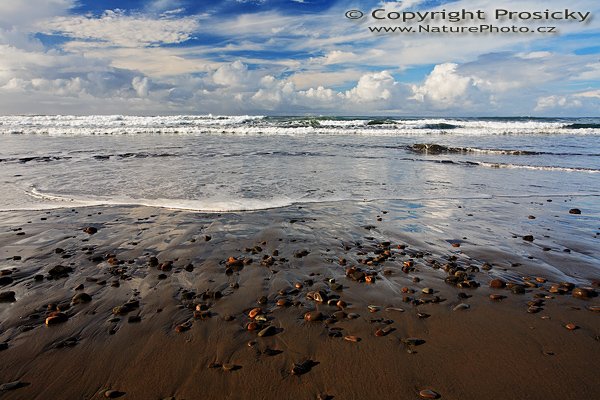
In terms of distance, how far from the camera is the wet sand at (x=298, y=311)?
311 centimetres

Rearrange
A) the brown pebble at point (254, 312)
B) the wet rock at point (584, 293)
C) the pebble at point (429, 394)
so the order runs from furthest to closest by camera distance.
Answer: the wet rock at point (584, 293), the brown pebble at point (254, 312), the pebble at point (429, 394)

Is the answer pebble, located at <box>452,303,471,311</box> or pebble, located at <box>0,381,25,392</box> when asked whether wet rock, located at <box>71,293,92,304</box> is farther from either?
pebble, located at <box>452,303,471,311</box>

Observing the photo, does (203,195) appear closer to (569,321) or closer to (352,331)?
(352,331)

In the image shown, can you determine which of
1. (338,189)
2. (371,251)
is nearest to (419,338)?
(371,251)

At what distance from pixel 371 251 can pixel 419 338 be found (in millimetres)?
2362

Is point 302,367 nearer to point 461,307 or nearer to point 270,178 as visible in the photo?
point 461,307

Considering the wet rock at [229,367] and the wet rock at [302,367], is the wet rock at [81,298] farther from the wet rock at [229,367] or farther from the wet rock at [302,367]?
the wet rock at [302,367]

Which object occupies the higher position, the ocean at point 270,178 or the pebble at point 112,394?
the ocean at point 270,178

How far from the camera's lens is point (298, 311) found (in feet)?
13.7

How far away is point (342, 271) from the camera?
5.25 m

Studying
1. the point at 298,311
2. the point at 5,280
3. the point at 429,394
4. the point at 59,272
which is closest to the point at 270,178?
the point at 59,272

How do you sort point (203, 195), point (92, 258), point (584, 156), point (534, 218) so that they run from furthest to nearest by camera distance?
point (584, 156), point (203, 195), point (534, 218), point (92, 258)

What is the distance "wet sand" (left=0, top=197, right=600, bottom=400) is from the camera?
3.11 meters

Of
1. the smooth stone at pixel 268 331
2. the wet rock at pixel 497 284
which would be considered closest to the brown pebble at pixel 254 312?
the smooth stone at pixel 268 331
